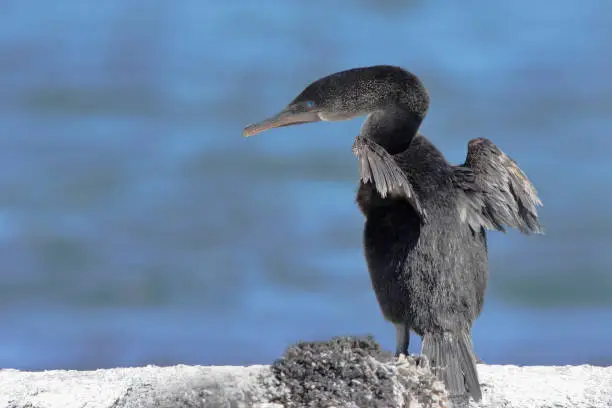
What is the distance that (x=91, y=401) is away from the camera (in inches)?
191

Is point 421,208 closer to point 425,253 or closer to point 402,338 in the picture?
point 425,253

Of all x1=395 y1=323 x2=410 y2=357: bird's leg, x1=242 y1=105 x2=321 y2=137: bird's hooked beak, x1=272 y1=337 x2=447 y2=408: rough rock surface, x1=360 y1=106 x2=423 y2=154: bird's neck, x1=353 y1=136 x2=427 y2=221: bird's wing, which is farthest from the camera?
x1=242 y1=105 x2=321 y2=137: bird's hooked beak

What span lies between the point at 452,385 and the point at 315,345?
1104 mm

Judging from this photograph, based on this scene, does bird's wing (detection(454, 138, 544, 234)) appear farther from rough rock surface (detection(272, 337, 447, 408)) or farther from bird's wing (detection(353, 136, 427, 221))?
rough rock surface (detection(272, 337, 447, 408))

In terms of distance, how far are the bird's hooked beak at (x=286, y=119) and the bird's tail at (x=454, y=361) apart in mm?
1938

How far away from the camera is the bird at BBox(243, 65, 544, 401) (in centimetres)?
496

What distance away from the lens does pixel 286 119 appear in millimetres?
6109

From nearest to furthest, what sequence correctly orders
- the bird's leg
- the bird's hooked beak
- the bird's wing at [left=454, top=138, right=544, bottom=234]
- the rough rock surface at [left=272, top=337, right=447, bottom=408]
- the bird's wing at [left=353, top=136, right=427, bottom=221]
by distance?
1. the rough rock surface at [left=272, top=337, right=447, bottom=408]
2. the bird's wing at [left=353, top=136, right=427, bottom=221]
3. the bird's leg
4. the bird's wing at [left=454, top=138, right=544, bottom=234]
5. the bird's hooked beak

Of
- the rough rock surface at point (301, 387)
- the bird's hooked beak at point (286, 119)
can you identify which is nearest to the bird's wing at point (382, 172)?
the bird's hooked beak at point (286, 119)

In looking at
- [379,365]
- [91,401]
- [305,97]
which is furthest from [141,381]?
[305,97]

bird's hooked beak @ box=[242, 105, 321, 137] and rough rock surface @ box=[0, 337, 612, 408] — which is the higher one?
bird's hooked beak @ box=[242, 105, 321, 137]

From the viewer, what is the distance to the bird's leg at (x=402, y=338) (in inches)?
205

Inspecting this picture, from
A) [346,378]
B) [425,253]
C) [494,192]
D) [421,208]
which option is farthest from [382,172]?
[346,378]

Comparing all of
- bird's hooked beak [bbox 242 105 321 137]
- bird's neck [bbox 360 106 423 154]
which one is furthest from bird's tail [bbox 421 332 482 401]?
bird's hooked beak [bbox 242 105 321 137]
